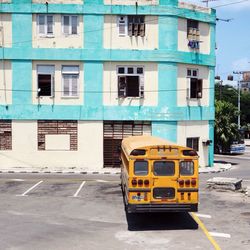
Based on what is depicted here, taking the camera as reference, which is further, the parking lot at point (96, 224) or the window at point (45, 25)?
the window at point (45, 25)

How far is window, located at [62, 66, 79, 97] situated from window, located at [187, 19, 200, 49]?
845 cm

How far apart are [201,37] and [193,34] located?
96 cm

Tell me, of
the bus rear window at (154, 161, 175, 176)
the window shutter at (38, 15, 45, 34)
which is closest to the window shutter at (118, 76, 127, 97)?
the window shutter at (38, 15, 45, 34)

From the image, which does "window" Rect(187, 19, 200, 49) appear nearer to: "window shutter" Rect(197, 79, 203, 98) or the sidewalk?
"window shutter" Rect(197, 79, 203, 98)

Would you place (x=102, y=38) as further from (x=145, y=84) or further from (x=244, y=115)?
(x=244, y=115)

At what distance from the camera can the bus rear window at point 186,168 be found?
15.6 meters

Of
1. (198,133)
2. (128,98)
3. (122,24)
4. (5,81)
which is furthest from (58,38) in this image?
(198,133)

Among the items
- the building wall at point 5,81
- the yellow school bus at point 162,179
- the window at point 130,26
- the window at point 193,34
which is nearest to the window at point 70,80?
the building wall at point 5,81

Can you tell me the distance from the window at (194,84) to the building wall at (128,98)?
3090mm

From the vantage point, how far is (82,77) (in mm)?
32469

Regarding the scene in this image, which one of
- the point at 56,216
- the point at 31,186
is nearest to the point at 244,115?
the point at 31,186

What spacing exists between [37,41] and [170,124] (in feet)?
35.6

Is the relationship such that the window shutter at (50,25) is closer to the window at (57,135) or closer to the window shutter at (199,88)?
the window at (57,135)

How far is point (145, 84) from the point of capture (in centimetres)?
3259
